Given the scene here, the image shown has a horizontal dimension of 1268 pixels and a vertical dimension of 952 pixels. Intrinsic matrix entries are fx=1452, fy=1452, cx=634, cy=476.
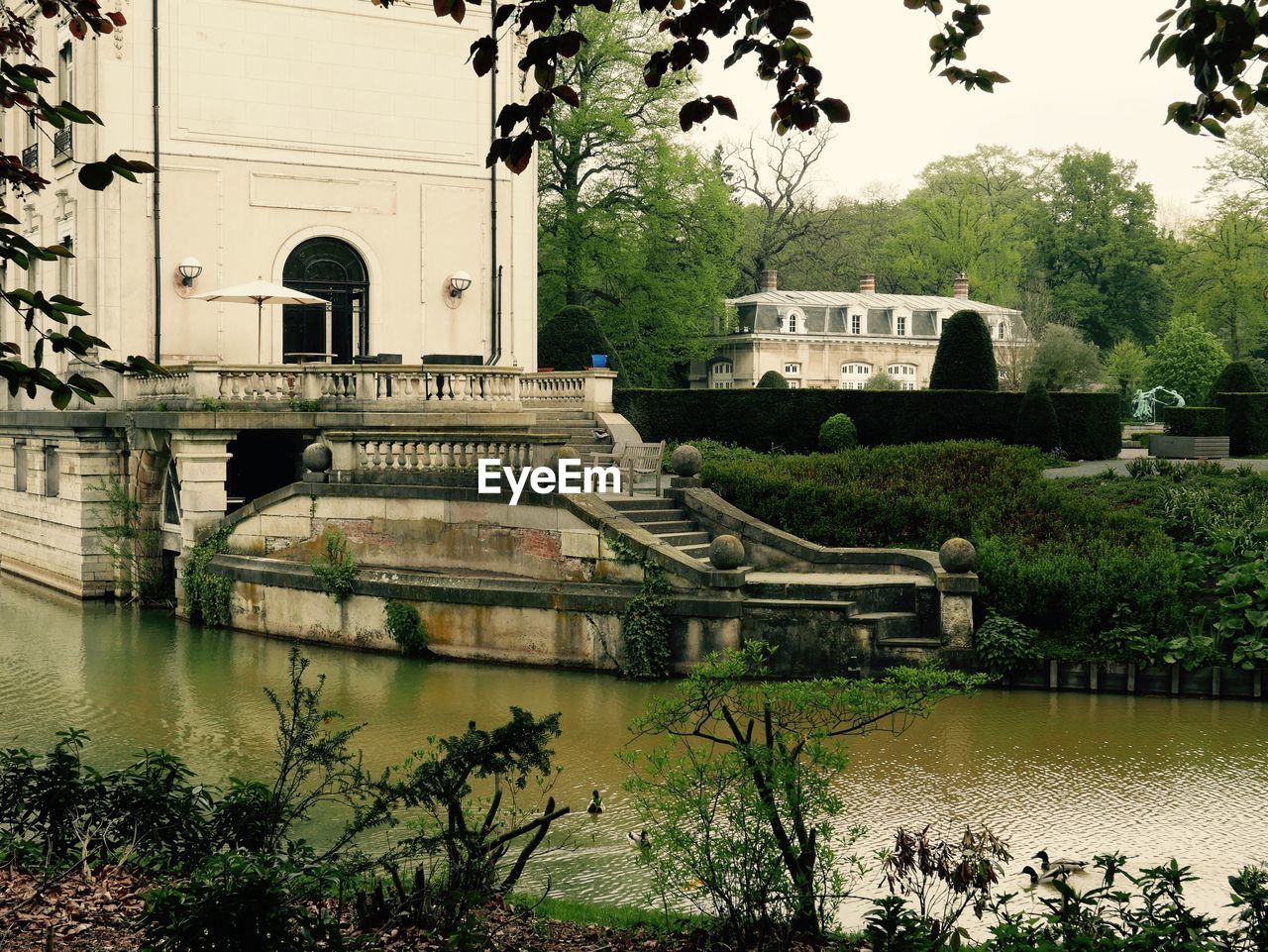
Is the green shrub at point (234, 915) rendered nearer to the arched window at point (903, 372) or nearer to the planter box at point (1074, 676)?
the planter box at point (1074, 676)

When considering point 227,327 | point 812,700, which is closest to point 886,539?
point 812,700

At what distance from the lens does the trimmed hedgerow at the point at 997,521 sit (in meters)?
16.0

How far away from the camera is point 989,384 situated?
2961 centimetres

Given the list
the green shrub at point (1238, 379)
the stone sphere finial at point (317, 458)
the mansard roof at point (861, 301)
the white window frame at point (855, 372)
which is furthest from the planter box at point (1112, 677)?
the white window frame at point (855, 372)

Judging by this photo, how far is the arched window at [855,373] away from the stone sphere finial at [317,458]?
43.8 metres

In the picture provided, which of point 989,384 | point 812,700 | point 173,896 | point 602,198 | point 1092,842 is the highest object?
point 602,198

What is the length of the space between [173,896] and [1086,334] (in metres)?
63.7

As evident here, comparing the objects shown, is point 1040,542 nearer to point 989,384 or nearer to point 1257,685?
point 1257,685

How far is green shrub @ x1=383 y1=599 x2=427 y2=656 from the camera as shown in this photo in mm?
18094

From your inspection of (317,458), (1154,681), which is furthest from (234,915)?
(317,458)

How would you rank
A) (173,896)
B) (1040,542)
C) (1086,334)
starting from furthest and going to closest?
(1086,334)
(1040,542)
(173,896)

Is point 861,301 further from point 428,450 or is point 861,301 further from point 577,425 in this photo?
point 428,450

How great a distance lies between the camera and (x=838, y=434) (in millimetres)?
28031

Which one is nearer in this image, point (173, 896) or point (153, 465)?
point (173, 896)
